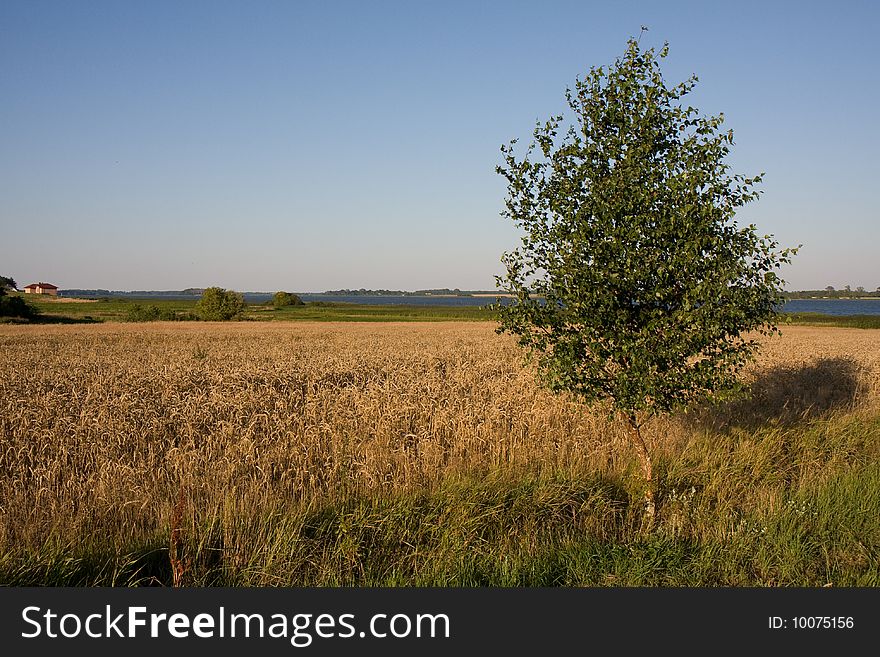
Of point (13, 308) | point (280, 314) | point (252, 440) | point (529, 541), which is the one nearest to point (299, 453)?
point (252, 440)

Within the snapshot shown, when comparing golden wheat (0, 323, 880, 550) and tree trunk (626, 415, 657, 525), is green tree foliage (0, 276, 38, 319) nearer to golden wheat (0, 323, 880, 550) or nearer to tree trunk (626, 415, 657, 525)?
golden wheat (0, 323, 880, 550)

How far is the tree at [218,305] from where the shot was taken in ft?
295

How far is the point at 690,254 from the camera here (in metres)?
7.97

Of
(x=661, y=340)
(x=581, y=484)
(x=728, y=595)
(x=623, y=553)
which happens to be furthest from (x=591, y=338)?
(x=728, y=595)

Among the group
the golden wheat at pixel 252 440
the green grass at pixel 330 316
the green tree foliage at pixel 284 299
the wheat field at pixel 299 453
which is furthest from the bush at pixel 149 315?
the wheat field at pixel 299 453

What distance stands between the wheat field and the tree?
7637cm

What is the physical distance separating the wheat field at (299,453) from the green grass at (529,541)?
0.07 meters

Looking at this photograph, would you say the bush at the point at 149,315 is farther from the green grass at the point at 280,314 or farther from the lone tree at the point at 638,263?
the lone tree at the point at 638,263

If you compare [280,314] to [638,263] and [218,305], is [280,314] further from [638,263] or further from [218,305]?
[638,263]

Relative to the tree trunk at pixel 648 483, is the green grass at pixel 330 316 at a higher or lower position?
higher

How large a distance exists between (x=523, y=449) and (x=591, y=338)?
264 cm

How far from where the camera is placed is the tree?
3546 inches

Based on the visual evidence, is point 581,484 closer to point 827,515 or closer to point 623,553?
point 623,553

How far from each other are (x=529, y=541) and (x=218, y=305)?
296ft
